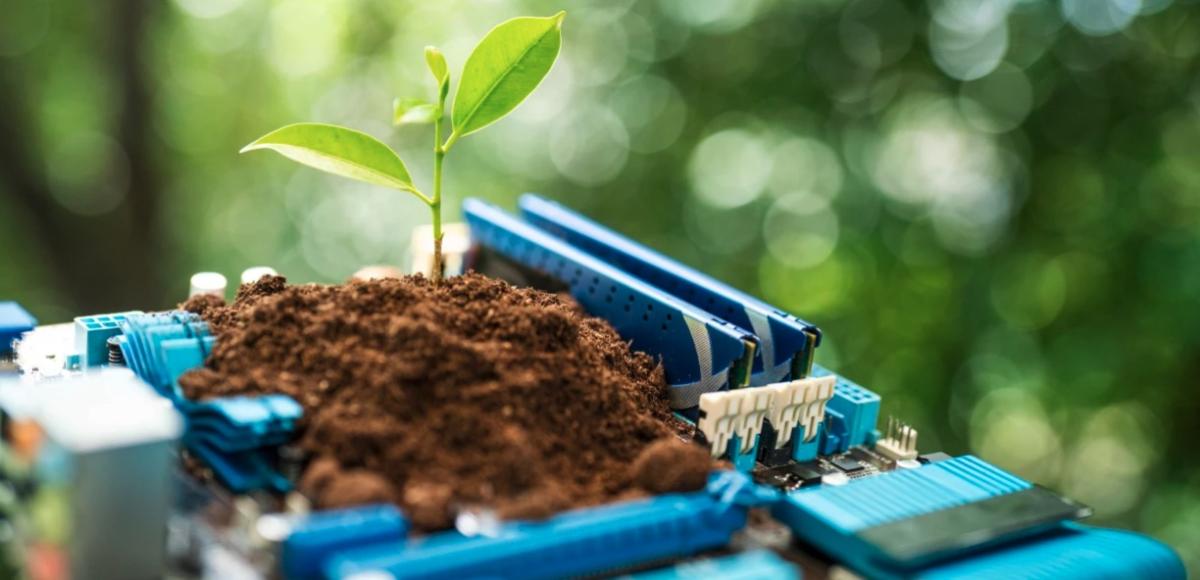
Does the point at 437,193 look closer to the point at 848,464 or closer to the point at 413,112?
the point at 413,112

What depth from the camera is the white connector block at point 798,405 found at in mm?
1653

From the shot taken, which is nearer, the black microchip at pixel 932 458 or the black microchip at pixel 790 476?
the black microchip at pixel 790 476

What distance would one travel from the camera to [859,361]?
3.94 m

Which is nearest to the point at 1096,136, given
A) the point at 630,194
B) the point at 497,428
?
the point at 630,194

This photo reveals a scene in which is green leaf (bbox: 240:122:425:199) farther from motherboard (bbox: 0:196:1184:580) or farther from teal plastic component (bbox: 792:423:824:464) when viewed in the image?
teal plastic component (bbox: 792:423:824:464)

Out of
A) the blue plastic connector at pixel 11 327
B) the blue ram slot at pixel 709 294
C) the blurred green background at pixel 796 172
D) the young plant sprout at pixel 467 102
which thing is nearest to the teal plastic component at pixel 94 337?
the blue plastic connector at pixel 11 327

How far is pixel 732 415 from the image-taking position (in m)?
1.61

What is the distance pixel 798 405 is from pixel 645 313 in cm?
35

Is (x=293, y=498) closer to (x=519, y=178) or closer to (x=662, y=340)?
(x=662, y=340)

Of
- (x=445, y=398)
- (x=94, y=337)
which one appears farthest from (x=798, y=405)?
(x=94, y=337)

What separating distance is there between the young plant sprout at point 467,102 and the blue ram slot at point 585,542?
0.66 metres

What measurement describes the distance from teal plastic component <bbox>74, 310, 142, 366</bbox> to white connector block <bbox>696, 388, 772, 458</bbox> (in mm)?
946

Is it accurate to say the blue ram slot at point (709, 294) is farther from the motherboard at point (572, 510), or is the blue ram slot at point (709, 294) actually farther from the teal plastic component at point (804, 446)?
the teal plastic component at point (804, 446)

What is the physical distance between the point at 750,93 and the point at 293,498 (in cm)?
292
